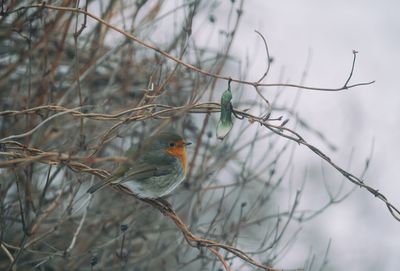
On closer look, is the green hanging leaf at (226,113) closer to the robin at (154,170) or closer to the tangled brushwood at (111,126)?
the robin at (154,170)

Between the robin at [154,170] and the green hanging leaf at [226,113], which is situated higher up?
the green hanging leaf at [226,113]

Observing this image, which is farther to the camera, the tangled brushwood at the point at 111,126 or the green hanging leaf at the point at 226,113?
the tangled brushwood at the point at 111,126

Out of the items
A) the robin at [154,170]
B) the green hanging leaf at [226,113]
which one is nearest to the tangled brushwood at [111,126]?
the robin at [154,170]

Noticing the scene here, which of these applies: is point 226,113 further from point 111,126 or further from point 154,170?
point 111,126

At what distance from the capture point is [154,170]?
3.74m

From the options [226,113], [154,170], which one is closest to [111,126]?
[154,170]

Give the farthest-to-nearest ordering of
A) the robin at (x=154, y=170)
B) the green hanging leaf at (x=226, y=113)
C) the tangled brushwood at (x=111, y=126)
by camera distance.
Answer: the tangled brushwood at (x=111, y=126) < the robin at (x=154, y=170) < the green hanging leaf at (x=226, y=113)

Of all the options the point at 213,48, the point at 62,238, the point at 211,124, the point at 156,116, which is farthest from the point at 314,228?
the point at 156,116

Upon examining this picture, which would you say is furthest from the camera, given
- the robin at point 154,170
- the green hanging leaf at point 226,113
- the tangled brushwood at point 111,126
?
the tangled brushwood at point 111,126

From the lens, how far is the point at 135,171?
3629mm

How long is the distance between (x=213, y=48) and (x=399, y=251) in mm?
5054

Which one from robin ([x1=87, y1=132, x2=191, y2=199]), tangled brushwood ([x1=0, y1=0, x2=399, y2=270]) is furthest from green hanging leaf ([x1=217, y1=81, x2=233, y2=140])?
tangled brushwood ([x1=0, y1=0, x2=399, y2=270])

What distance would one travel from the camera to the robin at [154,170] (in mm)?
3465

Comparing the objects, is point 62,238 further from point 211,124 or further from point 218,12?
point 218,12
